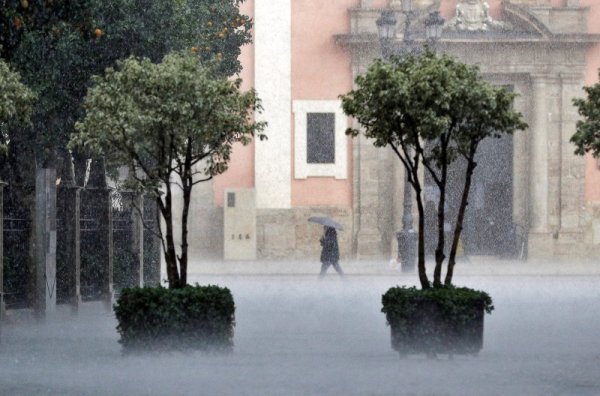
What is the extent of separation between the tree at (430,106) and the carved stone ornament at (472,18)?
29.4 m

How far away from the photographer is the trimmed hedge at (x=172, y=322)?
15961 mm

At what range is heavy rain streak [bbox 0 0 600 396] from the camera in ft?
51.5

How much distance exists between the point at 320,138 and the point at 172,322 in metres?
31.0

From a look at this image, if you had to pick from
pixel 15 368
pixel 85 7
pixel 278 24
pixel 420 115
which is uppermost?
pixel 278 24

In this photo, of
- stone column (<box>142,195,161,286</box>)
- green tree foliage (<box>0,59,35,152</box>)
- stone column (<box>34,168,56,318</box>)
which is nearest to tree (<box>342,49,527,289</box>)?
green tree foliage (<box>0,59,35,152</box>)

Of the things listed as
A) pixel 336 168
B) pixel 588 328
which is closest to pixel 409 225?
pixel 336 168

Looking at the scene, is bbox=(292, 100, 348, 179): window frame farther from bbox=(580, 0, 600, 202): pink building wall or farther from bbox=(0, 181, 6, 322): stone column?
bbox=(0, 181, 6, 322): stone column

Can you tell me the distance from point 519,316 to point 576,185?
2431cm

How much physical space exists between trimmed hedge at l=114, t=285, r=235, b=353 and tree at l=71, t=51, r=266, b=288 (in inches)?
32.5

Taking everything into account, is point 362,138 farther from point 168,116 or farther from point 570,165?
point 168,116

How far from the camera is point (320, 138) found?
1839 inches

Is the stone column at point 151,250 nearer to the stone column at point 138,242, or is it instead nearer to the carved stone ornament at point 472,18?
the stone column at point 138,242

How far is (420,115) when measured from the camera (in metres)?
16.6

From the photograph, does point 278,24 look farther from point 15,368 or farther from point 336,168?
point 15,368
